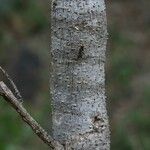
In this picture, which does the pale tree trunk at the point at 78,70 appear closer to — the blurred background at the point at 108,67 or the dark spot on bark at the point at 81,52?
the dark spot on bark at the point at 81,52

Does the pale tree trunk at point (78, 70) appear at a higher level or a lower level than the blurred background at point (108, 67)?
higher

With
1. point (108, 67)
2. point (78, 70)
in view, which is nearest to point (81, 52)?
point (78, 70)

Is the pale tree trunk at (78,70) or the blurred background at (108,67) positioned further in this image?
the blurred background at (108,67)

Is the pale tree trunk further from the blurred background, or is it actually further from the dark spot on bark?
the blurred background

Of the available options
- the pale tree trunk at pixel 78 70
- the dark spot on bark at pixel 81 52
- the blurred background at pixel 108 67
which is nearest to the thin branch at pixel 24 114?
the pale tree trunk at pixel 78 70

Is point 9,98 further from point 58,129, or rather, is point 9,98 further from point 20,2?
point 20,2

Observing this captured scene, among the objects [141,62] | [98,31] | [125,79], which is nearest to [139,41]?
[141,62]

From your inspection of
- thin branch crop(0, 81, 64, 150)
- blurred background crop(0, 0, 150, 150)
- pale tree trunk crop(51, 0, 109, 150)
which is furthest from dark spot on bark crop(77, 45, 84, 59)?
blurred background crop(0, 0, 150, 150)
